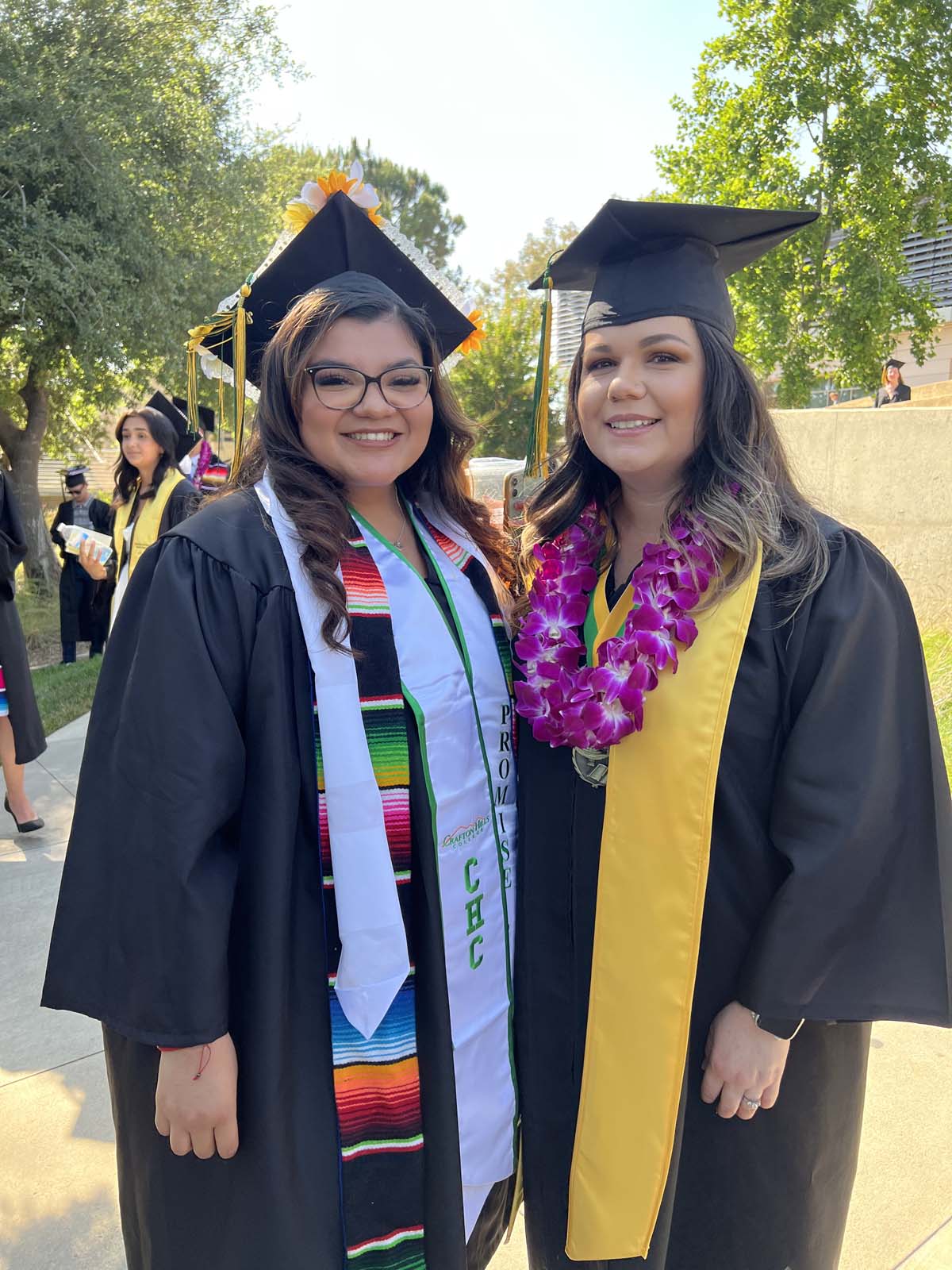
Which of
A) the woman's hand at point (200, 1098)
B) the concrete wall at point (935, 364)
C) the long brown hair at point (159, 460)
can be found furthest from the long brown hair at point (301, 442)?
the concrete wall at point (935, 364)

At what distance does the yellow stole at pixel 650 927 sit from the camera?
1481mm

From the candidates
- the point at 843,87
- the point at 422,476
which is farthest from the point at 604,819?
the point at 843,87

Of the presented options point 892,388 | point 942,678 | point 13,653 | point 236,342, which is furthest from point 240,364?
point 892,388

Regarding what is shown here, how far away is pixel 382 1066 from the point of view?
4.82 ft

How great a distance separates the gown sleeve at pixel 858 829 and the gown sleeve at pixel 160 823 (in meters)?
0.87

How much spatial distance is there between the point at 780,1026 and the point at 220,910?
0.91 meters

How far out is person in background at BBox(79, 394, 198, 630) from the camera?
201 inches

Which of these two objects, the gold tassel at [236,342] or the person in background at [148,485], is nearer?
the gold tassel at [236,342]

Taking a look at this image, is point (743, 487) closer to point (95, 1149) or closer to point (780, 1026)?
point (780, 1026)

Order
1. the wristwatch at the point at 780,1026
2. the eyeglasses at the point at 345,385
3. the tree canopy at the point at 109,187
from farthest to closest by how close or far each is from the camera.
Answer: the tree canopy at the point at 109,187 → the eyeglasses at the point at 345,385 → the wristwatch at the point at 780,1026

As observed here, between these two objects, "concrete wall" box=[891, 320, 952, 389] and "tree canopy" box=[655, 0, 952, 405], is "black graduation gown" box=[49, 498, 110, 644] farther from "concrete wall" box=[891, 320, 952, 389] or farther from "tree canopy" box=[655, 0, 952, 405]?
"concrete wall" box=[891, 320, 952, 389]

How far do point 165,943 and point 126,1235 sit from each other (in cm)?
68

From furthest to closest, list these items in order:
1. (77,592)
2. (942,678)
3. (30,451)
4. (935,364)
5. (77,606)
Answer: (935,364) → (30,451) → (77,606) → (77,592) → (942,678)

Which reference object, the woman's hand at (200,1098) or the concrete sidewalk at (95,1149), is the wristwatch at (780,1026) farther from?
the woman's hand at (200,1098)
